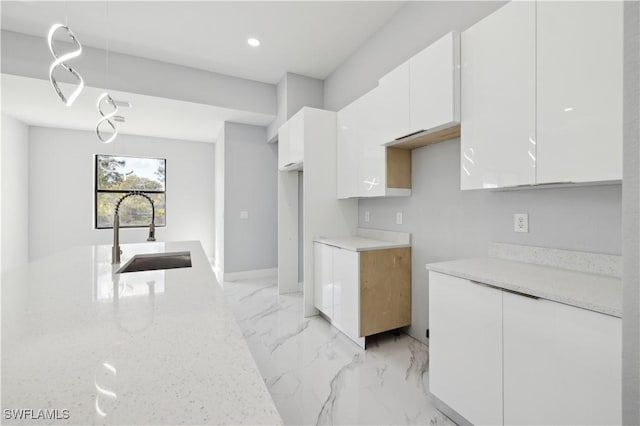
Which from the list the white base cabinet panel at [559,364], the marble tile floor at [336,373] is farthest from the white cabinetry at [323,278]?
the white base cabinet panel at [559,364]

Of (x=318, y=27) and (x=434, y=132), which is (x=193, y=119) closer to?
(x=318, y=27)

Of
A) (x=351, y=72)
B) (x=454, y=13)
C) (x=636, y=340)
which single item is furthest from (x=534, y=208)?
(x=351, y=72)

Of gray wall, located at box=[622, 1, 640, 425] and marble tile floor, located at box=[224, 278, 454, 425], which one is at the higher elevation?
gray wall, located at box=[622, 1, 640, 425]

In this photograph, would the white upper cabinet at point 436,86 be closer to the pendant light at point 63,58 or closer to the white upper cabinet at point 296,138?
the white upper cabinet at point 296,138

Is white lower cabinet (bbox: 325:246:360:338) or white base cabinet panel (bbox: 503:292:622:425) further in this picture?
white lower cabinet (bbox: 325:246:360:338)

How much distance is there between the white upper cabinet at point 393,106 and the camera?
2055 millimetres

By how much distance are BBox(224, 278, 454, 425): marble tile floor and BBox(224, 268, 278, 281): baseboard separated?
62.3 inches

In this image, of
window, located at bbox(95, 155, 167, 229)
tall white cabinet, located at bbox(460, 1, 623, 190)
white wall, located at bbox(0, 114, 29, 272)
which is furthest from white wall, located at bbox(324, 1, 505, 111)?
white wall, located at bbox(0, 114, 29, 272)

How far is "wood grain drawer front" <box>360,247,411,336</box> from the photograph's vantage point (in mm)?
2312

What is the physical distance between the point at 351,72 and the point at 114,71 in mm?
2798

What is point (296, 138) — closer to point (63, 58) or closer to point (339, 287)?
point (339, 287)

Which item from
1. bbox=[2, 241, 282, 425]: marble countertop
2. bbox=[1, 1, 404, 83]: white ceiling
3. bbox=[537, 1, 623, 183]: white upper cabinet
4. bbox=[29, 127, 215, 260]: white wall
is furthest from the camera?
bbox=[29, 127, 215, 260]: white wall

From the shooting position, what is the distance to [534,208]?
1.60m

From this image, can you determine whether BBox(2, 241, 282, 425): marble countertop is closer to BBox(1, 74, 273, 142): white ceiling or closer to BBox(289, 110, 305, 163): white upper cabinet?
BBox(289, 110, 305, 163): white upper cabinet
